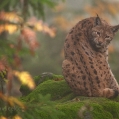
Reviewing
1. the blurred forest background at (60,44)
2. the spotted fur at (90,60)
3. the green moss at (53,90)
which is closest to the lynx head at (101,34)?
the spotted fur at (90,60)

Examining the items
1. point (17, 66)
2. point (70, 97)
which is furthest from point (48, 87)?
point (17, 66)

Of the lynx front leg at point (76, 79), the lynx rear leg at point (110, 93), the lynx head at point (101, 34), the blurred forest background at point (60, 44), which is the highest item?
the blurred forest background at point (60, 44)

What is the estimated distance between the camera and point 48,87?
7.47 meters

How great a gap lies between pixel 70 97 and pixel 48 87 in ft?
1.88

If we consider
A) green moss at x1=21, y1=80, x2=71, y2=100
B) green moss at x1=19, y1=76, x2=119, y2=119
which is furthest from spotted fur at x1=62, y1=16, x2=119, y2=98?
green moss at x1=21, y1=80, x2=71, y2=100

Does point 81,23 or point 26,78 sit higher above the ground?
point 81,23

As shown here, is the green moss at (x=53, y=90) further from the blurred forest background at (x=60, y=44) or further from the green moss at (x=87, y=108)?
the blurred forest background at (x=60, y=44)

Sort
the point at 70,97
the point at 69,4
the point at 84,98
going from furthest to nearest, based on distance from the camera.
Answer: the point at 69,4 → the point at 70,97 → the point at 84,98

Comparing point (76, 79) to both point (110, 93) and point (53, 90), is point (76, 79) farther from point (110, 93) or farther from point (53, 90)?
point (53, 90)

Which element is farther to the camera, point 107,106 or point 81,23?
point 81,23

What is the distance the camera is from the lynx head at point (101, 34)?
22.7 feet

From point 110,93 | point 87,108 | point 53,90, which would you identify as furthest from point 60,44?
point 87,108

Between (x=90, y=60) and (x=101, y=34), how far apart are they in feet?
1.60

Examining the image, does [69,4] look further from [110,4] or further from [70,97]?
[70,97]
